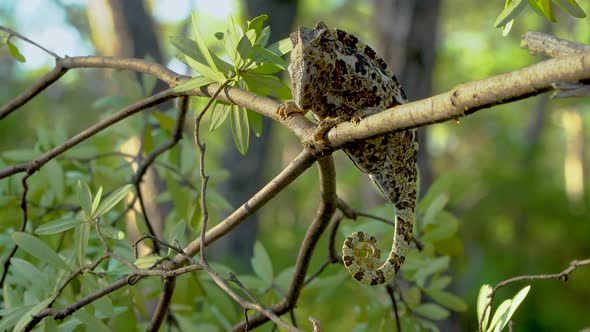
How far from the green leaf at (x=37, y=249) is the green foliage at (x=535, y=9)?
0.78 m

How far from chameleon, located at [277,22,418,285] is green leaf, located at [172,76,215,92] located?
0.42ft

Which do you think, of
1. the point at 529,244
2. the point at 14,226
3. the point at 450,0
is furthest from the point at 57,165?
the point at 450,0

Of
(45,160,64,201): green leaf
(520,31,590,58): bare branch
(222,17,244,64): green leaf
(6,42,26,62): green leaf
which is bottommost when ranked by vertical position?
(520,31,590,58): bare branch

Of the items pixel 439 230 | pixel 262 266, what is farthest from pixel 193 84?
pixel 439 230

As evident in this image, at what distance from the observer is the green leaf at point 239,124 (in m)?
1.20

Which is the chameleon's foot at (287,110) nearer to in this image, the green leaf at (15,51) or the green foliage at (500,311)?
the green foliage at (500,311)

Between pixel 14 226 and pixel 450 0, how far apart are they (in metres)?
14.6

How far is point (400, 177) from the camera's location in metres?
1.16

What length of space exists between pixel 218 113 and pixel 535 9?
21.1 inches

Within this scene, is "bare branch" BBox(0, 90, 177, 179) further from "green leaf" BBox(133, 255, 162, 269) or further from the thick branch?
the thick branch

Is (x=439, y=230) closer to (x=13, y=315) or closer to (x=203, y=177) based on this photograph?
(x=203, y=177)

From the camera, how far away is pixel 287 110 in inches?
42.5

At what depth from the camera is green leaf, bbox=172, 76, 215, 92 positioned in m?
1.08

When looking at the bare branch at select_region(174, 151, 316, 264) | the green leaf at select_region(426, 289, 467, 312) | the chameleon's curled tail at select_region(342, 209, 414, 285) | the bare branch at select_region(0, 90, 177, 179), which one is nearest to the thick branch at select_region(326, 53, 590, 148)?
the bare branch at select_region(174, 151, 316, 264)
